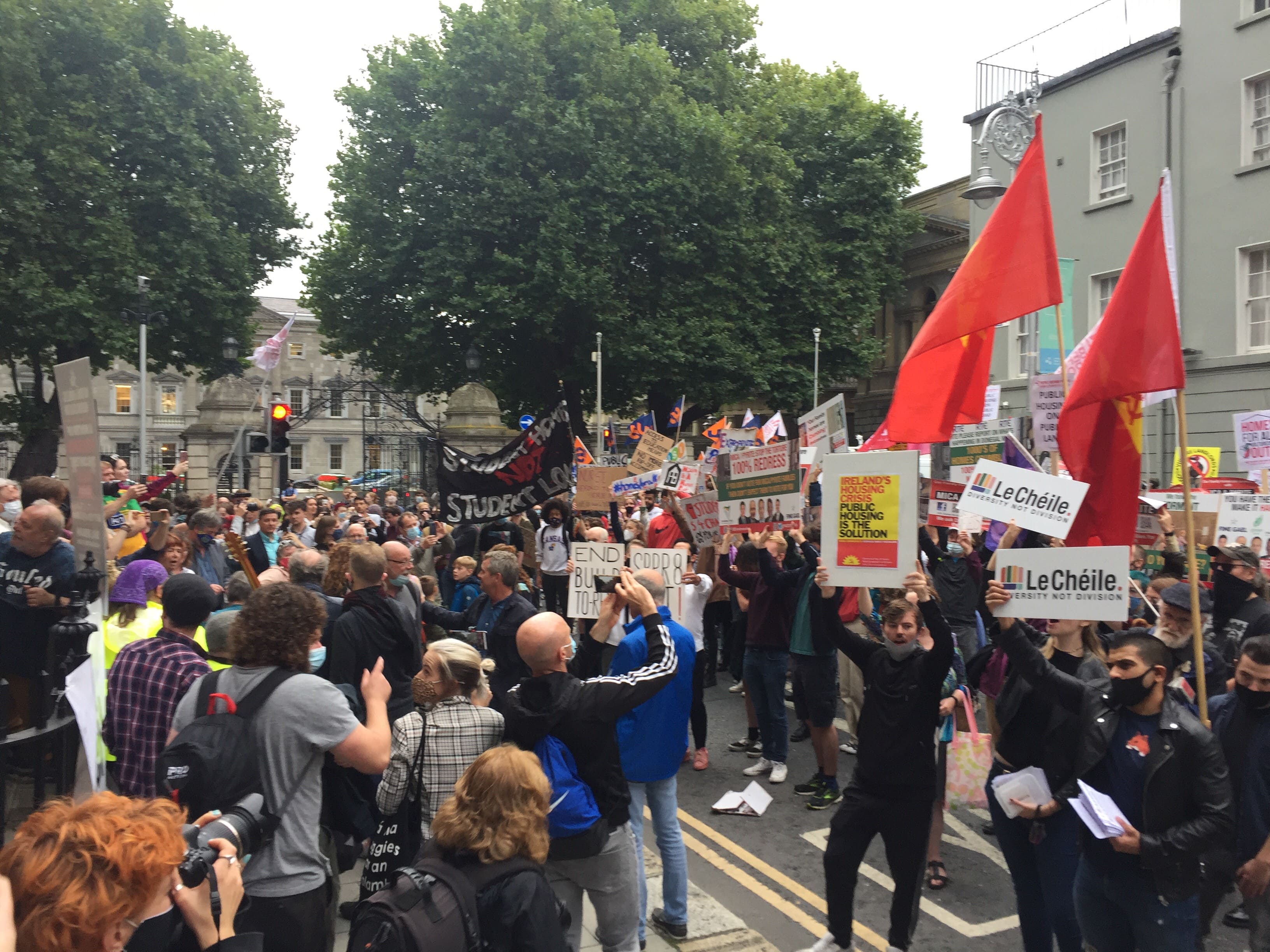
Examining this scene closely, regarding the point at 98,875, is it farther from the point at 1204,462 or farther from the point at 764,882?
the point at 1204,462

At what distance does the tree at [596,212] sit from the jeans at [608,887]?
20.8 metres

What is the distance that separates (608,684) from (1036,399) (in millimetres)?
7350

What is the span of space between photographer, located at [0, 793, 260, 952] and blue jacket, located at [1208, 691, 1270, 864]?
409cm

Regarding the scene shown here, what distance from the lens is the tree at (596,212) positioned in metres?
23.6

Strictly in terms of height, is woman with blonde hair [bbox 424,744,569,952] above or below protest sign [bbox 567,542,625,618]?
A: below

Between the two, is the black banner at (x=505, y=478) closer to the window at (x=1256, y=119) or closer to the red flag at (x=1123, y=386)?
the red flag at (x=1123, y=386)

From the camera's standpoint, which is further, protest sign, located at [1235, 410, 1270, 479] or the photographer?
protest sign, located at [1235, 410, 1270, 479]

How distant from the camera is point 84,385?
4.22m

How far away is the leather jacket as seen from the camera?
11.4 feet

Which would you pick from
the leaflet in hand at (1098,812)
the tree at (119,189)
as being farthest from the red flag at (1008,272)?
the tree at (119,189)

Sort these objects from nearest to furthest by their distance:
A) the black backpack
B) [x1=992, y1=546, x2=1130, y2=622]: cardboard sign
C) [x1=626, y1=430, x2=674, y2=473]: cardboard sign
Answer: the black backpack → [x1=992, y1=546, x2=1130, y2=622]: cardboard sign → [x1=626, y1=430, x2=674, y2=473]: cardboard sign

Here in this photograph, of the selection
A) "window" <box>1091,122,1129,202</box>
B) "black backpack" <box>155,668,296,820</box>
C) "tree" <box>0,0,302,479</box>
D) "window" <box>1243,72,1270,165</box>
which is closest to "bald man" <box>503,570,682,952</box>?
"black backpack" <box>155,668,296,820</box>

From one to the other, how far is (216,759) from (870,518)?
3.04 m

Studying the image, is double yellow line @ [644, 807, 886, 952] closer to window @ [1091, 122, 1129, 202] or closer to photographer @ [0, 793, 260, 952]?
photographer @ [0, 793, 260, 952]
